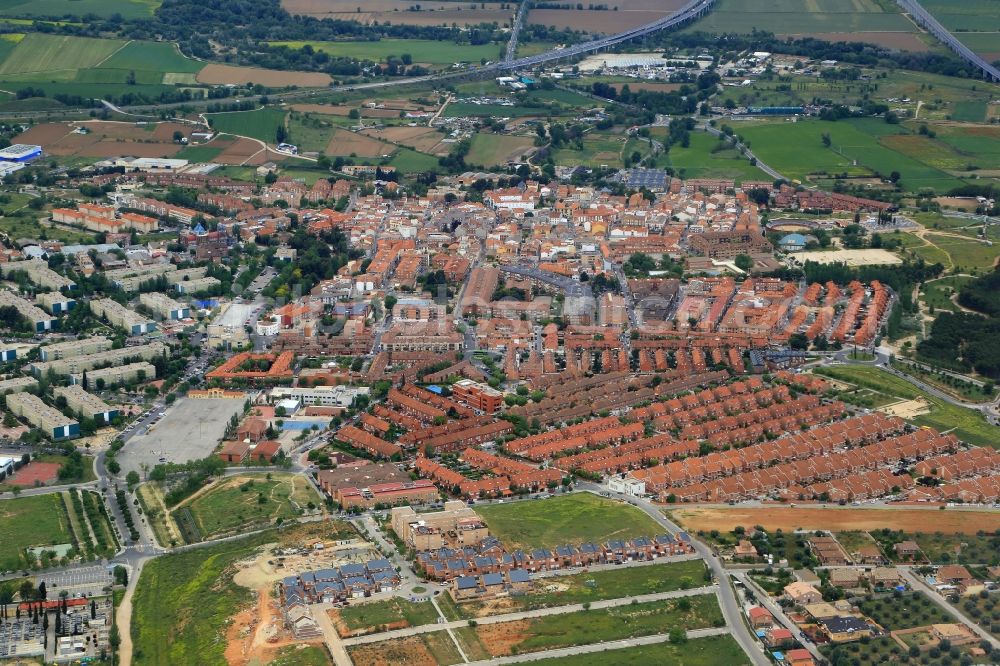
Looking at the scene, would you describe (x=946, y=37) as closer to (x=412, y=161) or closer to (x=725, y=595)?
(x=412, y=161)

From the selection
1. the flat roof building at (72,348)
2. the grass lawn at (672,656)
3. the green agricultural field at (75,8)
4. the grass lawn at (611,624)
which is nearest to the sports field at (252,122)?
the green agricultural field at (75,8)

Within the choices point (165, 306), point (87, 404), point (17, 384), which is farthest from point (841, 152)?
point (17, 384)

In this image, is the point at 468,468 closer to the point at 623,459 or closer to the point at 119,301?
the point at 623,459

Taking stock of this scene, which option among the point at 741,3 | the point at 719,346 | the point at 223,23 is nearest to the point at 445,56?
the point at 223,23

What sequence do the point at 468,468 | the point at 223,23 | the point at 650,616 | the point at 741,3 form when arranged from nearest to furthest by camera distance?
the point at 650,616
the point at 468,468
the point at 223,23
the point at 741,3

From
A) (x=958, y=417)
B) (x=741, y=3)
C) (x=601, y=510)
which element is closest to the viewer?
(x=601, y=510)

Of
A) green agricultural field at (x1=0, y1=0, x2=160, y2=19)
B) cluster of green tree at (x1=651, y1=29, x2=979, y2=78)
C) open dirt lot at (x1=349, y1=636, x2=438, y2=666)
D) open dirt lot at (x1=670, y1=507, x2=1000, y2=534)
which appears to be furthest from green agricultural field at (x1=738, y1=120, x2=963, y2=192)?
open dirt lot at (x1=349, y1=636, x2=438, y2=666)

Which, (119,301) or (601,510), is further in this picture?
(119,301)
